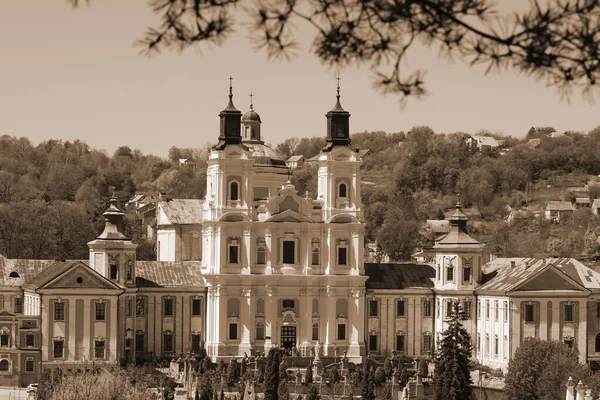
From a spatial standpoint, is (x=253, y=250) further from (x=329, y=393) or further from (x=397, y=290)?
(x=329, y=393)

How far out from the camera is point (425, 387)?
67.9 meters

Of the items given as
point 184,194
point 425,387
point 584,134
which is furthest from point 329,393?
point 584,134

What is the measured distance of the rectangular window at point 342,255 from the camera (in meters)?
80.4

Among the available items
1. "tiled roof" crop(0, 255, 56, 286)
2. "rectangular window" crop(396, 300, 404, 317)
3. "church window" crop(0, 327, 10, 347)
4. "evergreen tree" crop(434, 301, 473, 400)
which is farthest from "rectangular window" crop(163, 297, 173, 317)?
"evergreen tree" crop(434, 301, 473, 400)

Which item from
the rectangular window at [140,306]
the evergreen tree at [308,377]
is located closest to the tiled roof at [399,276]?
the rectangular window at [140,306]

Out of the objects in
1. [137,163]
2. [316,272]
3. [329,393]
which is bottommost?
[329,393]

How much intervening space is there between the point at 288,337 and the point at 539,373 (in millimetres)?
16490

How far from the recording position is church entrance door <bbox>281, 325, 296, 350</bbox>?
80.1m

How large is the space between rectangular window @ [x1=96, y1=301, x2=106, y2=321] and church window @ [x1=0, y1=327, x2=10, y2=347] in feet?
14.0

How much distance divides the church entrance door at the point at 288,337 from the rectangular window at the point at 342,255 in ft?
12.9

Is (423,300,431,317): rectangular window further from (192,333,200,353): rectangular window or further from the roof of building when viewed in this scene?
the roof of building

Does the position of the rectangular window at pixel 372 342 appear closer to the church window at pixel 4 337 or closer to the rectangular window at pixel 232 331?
the rectangular window at pixel 232 331

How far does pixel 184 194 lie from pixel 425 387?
8449cm

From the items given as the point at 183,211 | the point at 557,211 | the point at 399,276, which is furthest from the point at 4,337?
the point at 557,211
